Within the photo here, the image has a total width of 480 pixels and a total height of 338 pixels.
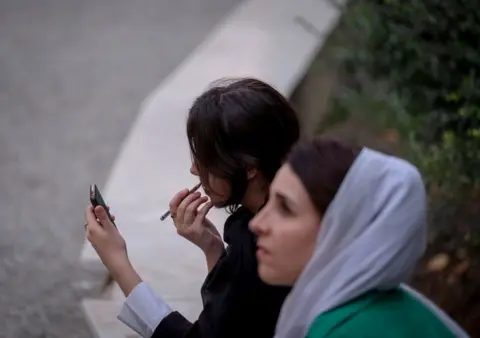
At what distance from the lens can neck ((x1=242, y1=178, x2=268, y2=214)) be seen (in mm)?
2219

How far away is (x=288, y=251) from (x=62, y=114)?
18.1 ft

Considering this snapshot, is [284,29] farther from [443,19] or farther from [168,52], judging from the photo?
[443,19]

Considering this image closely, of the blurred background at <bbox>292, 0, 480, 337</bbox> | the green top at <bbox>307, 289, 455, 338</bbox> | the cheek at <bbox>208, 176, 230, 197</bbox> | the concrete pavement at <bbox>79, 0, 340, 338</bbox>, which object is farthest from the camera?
the concrete pavement at <bbox>79, 0, 340, 338</bbox>

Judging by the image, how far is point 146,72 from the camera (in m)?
8.25

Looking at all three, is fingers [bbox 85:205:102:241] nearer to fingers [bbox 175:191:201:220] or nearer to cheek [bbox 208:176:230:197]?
fingers [bbox 175:191:201:220]

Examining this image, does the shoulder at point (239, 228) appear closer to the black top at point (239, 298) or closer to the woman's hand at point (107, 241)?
the black top at point (239, 298)

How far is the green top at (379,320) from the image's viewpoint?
1604 mm

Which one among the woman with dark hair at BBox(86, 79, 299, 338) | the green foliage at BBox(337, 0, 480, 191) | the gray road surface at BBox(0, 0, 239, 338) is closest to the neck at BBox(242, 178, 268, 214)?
the woman with dark hair at BBox(86, 79, 299, 338)

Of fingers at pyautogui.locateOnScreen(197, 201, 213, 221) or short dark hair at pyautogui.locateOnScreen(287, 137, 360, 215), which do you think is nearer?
short dark hair at pyautogui.locateOnScreen(287, 137, 360, 215)

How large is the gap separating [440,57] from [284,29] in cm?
405

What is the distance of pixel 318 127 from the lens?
5.59 meters

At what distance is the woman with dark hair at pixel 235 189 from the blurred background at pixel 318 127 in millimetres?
1555

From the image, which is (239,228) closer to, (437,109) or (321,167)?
(321,167)

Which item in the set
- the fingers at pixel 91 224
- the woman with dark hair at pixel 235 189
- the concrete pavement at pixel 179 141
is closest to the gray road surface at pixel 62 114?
the concrete pavement at pixel 179 141
